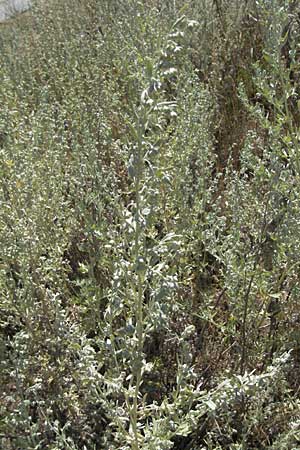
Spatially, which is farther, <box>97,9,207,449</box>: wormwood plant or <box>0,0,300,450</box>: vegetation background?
<box>0,0,300,450</box>: vegetation background

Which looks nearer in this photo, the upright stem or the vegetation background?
the upright stem

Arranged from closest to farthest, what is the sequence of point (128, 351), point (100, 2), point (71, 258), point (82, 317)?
point (128, 351) → point (82, 317) → point (71, 258) → point (100, 2)

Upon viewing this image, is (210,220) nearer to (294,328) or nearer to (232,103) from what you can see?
(294,328)

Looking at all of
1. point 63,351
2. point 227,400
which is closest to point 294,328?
point 227,400

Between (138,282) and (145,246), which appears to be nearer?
(138,282)

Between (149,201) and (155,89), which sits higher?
(155,89)

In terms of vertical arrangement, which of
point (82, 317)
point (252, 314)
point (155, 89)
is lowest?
point (252, 314)

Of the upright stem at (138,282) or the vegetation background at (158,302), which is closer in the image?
the upright stem at (138,282)

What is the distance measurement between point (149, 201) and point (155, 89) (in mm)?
304

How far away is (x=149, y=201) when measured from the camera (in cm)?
132

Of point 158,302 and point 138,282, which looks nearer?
point 138,282

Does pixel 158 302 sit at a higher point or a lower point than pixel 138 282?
lower

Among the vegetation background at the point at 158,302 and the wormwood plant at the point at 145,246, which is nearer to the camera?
the wormwood plant at the point at 145,246

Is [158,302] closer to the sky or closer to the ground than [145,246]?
closer to the ground
